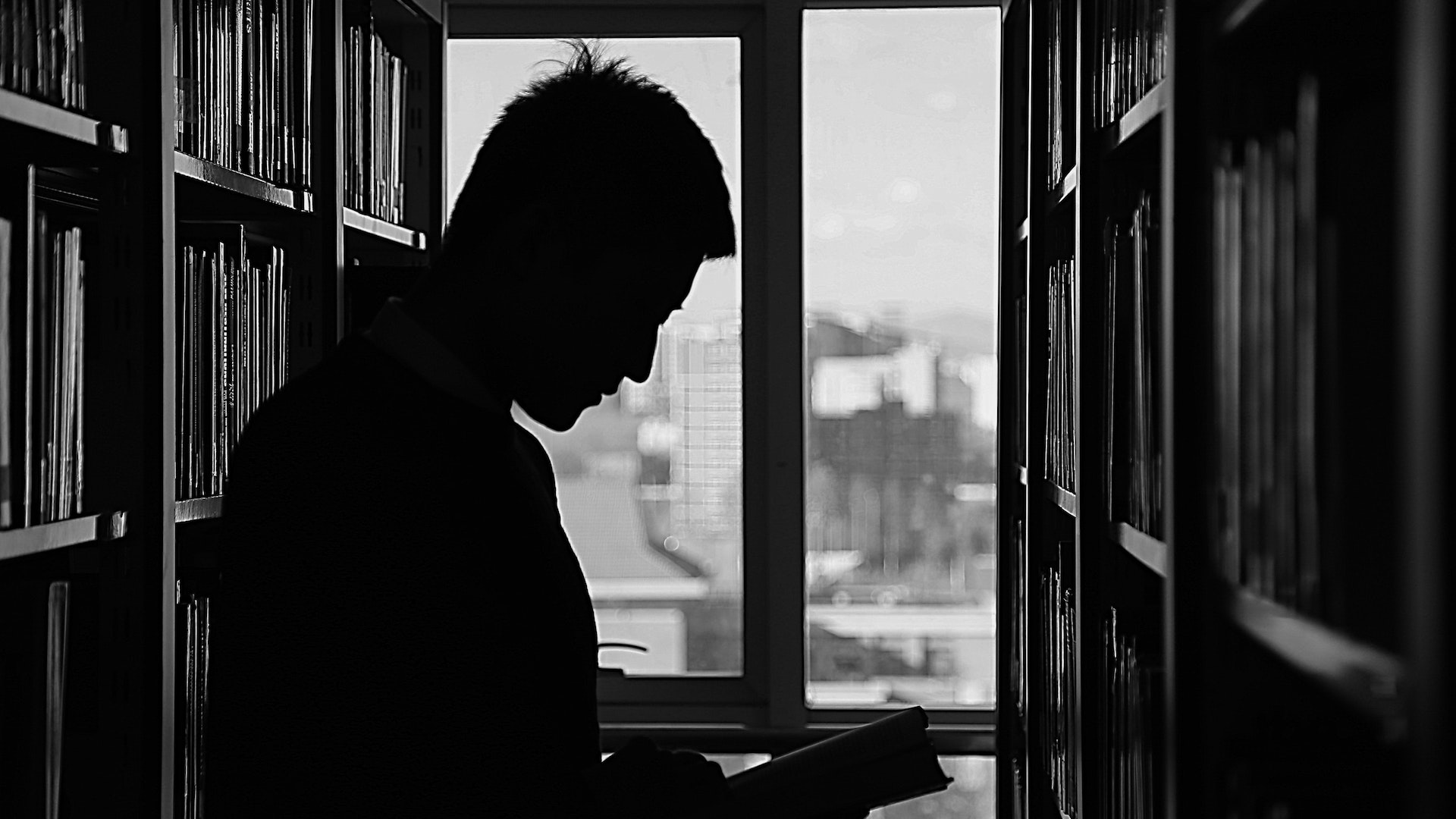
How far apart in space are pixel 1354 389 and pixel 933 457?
84.9 inches

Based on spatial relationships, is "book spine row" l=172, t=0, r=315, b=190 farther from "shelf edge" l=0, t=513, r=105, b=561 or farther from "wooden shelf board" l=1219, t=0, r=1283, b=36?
"wooden shelf board" l=1219, t=0, r=1283, b=36

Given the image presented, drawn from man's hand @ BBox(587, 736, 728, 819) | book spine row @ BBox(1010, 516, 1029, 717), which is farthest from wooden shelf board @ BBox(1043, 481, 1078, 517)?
man's hand @ BBox(587, 736, 728, 819)

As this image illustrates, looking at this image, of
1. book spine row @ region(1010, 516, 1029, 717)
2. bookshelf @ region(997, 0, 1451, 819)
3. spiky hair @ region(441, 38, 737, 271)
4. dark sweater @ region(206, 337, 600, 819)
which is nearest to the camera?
bookshelf @ region(997, 0, 1451, 819)

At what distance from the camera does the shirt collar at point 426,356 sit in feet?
3.40

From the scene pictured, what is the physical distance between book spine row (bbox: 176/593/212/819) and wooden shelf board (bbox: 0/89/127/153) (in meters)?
0.59

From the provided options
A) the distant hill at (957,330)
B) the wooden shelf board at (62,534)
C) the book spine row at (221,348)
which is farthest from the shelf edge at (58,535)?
the distant hill at (957,330)

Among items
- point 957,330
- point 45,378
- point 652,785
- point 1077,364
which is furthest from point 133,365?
point 957,330

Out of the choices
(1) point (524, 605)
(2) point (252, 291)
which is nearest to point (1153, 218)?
(1) point (524, 605)

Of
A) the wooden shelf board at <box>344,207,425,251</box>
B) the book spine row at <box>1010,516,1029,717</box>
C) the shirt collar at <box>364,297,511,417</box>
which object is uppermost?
the wooden shelf board at <box>344,207,425,251</box>

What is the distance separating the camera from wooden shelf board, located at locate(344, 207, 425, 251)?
210 centimetres

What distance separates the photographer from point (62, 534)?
1.18 metres

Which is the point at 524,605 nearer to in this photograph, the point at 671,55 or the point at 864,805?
the point at 864,805

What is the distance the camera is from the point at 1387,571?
611 millimetres

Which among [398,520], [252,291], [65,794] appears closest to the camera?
[398,520]
